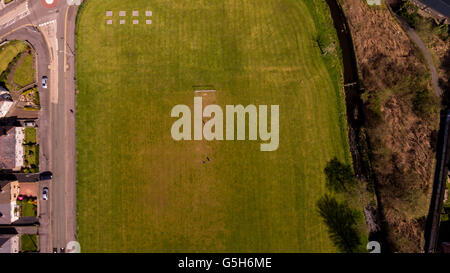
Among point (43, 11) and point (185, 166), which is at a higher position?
point (43, 11)

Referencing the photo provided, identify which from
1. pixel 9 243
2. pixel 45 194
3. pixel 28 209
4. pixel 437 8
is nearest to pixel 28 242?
pixel 9 243

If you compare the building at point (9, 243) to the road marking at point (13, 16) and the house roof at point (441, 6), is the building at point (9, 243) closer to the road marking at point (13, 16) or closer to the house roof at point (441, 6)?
the road marking at point (13, 16)

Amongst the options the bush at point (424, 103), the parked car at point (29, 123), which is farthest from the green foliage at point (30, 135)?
the bush at point (424, 103)

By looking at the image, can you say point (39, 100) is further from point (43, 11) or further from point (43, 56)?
point (43, 11)
